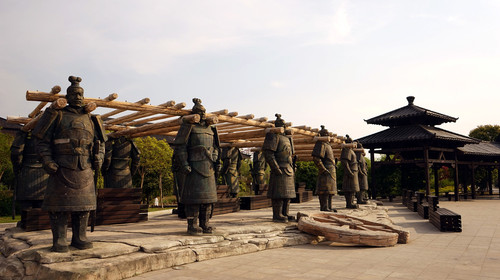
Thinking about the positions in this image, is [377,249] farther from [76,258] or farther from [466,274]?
[76,258]

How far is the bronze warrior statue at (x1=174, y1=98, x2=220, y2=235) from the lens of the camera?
6273 mm

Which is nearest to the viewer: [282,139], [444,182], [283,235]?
[283,235]

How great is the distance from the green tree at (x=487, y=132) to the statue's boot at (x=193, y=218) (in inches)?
1590

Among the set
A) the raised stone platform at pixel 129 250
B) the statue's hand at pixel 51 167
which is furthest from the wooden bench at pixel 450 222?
the statue's hand at pixel 51 167

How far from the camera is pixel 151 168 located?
21.2m

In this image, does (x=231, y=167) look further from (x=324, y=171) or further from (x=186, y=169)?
(x=186, y=169)

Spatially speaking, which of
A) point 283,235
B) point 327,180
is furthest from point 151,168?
point 283,235

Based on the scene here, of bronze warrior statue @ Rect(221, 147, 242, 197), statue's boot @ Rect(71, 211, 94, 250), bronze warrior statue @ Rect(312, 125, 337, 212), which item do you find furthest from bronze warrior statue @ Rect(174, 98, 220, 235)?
bronze warrior statue @ Rect(221, 147, 242, 197)

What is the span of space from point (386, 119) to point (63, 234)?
67.2 feet

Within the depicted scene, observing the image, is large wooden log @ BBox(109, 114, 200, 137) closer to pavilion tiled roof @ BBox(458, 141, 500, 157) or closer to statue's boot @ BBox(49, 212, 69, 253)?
statue's boot @ BBox(49, 212, 69, 253)

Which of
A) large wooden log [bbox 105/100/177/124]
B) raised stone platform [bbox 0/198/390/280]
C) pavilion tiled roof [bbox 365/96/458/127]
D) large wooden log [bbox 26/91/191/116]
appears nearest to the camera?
raised stone platform [bbox 0/198/390/280]

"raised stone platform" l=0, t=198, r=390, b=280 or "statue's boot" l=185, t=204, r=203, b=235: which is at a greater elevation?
"statue's boot" l=185, t=204, r=203, b=235

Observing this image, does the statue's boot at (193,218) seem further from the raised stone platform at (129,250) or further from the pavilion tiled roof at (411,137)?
the pavilion tiled roof at (411,137)

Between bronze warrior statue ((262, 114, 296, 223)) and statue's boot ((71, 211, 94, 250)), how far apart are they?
426cm
